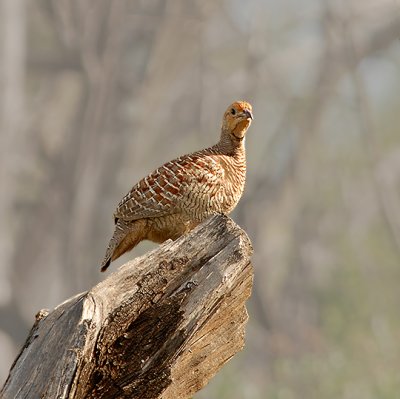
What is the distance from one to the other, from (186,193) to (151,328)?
3.78ft

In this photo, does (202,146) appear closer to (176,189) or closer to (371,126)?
(371,126)

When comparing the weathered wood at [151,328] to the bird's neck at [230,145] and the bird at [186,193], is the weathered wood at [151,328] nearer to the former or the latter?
the bird at [186,193]

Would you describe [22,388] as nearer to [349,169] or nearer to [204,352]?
[204,352]

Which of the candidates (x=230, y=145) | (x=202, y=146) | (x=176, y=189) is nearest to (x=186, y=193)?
(x=176, y=189)

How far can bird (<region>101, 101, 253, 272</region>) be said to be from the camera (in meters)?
3.93

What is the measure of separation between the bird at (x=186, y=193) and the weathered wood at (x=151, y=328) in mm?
842

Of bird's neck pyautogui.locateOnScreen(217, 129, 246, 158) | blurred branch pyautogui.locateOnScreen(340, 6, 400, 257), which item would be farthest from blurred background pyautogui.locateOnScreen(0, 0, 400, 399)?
bird's neck pyautogui.locateOnScreen(217, 129, 246, 158)

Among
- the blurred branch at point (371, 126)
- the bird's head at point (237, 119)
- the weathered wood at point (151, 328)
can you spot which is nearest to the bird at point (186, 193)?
the bird's head at point (237, 119)

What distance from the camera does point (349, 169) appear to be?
757 inches

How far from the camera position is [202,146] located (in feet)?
54.2

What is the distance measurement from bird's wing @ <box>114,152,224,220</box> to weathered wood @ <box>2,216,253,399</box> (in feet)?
2.76

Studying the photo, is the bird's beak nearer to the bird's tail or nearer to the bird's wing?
the bird's wing

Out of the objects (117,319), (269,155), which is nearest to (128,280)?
(117,319)

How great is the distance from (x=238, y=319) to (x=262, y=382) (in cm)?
1528
